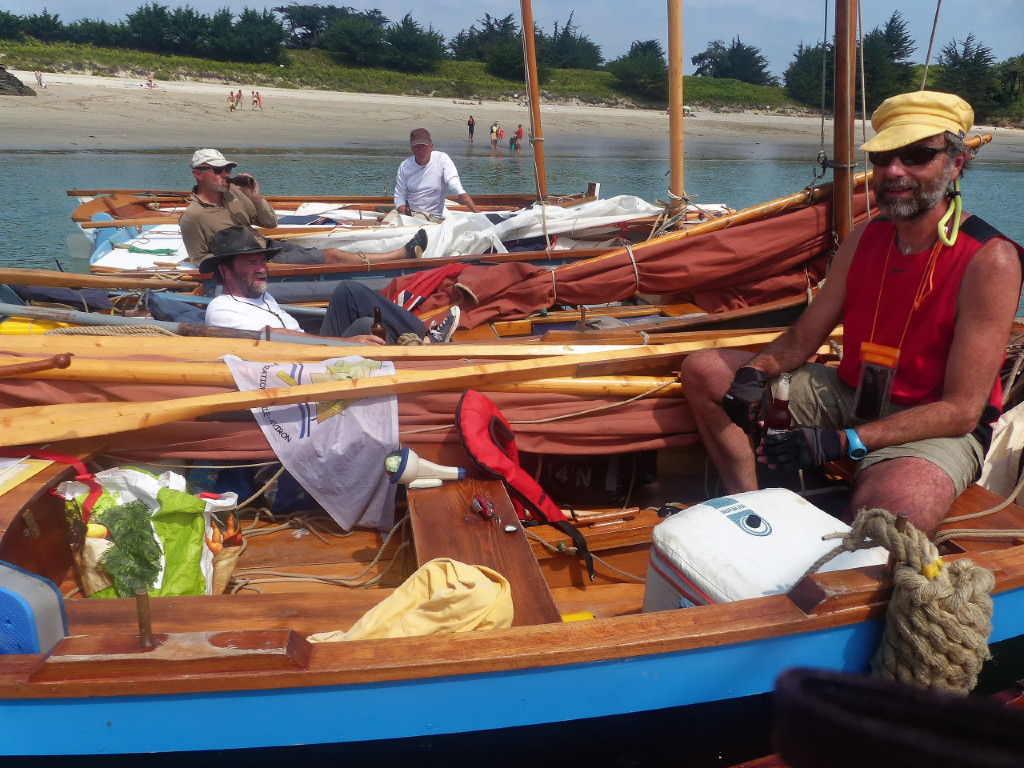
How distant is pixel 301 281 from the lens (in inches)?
262

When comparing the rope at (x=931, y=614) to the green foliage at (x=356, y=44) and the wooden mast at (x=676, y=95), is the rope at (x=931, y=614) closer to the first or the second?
the wooden mast at (x=676, y=95)

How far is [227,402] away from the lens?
278 centimetres

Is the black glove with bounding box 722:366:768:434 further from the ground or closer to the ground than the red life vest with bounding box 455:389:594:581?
further from the ground

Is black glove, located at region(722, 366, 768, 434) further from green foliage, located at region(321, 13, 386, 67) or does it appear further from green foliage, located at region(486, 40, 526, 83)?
green foliage, located at region(321, 13, 386, 67)

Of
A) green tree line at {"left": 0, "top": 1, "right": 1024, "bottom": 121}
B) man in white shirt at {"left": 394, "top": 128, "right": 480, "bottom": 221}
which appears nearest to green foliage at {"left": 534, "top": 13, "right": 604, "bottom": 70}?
green tree line at {"left": 0, "top": 1, "right": 1024, "bottom": 121}

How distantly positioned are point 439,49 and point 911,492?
65.8m

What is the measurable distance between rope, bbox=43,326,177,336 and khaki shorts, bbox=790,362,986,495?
2.90m

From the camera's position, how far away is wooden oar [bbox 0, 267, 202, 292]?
15.8 ft

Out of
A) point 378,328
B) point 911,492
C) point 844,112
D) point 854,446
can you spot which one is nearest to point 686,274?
point 844,112

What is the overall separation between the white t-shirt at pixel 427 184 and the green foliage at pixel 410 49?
177 feet

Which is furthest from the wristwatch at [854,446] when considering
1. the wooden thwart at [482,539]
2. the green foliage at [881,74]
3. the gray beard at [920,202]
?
the green foliage at [881,74]

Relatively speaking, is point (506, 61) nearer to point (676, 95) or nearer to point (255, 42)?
point (255, 42)

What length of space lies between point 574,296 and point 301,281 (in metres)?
2.78

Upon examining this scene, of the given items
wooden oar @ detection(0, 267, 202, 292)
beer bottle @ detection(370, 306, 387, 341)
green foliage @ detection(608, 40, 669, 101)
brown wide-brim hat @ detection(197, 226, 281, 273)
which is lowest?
beer bottle @ detection(370, 306, 387, 341)
